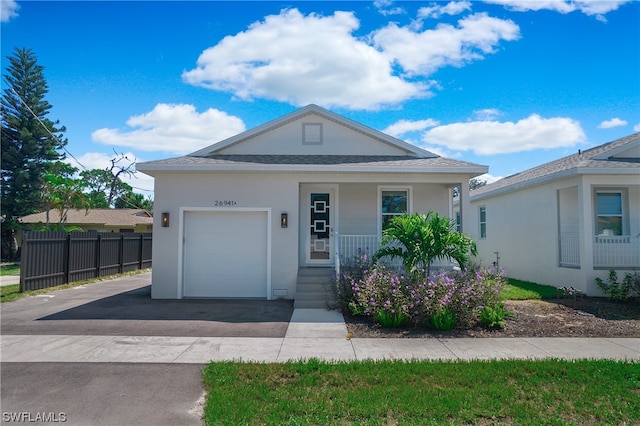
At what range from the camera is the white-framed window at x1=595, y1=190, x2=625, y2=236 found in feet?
40.4

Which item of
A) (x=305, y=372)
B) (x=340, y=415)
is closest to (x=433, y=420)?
(x=340, y=415)

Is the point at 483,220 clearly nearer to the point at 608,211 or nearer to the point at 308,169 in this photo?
the point at 608,211

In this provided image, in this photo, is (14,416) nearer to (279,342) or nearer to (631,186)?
(279,342)

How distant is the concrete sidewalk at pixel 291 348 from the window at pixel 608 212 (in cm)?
645

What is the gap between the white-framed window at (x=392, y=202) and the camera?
11781 mm

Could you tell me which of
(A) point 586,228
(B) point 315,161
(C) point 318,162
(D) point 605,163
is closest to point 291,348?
(C) point 318,162

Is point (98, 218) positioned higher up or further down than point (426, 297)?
higher up

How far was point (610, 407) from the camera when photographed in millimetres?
4395

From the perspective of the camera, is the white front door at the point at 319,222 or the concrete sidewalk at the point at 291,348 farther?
the white front door at the point at 319,222

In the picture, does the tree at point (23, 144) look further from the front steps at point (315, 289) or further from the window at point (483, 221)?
the window at point (483, 221)

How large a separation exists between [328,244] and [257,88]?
237 inches

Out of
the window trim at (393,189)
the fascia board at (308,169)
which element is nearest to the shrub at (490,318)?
the fascia board at (308,169)

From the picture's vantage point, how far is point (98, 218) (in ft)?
97.0
